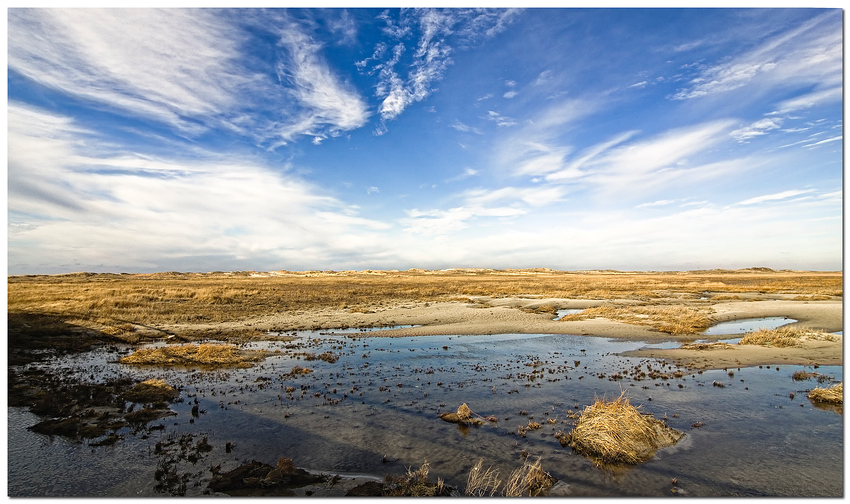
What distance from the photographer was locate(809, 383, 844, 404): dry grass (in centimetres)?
1384

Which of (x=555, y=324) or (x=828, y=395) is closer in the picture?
(x=828, y=395)

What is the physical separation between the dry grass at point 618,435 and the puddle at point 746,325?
23.4 metres

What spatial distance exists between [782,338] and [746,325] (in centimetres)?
1103

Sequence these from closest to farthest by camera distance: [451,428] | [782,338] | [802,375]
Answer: [451,428] → [802,375] → [782,338]

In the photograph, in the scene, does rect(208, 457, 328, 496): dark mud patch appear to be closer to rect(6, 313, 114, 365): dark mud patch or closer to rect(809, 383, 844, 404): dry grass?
rect(809, 383, 844, 404): dry grass

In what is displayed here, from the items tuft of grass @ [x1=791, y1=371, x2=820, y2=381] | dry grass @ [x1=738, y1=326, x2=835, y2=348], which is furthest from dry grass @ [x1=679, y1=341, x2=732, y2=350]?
tuft of grass @ [x1=791, y1=371, x2=820, y2=381]

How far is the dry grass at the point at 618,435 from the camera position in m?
10.0

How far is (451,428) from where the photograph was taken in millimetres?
12211

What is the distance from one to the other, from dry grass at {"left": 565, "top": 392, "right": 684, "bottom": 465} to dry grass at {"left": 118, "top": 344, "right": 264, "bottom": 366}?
17694 mm

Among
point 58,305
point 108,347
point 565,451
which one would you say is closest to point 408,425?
point 565,451

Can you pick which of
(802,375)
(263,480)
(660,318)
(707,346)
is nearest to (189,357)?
(263,480)

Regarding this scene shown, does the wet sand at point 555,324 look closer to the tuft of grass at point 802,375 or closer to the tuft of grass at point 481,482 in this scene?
the tuft of grass at point 802,375

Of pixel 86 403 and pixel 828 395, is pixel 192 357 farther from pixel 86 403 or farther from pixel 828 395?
pixel 828 395

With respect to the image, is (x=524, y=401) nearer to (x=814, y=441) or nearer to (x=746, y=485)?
(x=746, y=485)
